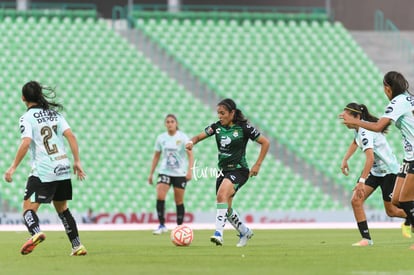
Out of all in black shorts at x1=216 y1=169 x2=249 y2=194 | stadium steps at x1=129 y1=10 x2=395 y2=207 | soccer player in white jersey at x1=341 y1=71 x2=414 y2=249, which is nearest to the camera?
soccer player in white jersey at x1=341 y1=71 x2=414 y2=249

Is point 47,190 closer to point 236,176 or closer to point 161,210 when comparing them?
point 236,176

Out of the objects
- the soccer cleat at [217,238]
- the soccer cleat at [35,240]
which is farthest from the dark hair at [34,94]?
the soccer cleat at [217,238]

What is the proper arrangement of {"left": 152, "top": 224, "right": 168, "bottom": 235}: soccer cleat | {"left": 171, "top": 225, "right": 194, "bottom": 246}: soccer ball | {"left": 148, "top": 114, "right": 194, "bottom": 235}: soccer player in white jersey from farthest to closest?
{"left": 148, "top": 114, "right": 194, "bottom": 235}: soccer player in white jersey → {"left": 152, "top": 224, "right": 168, "bottom": 235}: soccer cleat → {"left": 171, "top": 225, "right": 194, "bottom": 246}: soccer ball

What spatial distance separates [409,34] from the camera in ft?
127

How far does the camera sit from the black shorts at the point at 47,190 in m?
12.4

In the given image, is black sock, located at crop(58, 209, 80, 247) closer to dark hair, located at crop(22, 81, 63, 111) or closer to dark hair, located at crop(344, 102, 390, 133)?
dark hair, located at crop(22, 81, 63, 111)

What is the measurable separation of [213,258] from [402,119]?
297 cm

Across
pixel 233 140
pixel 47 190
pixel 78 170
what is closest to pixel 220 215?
pixel 233 140

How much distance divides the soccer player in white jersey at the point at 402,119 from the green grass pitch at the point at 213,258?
29.9 inches

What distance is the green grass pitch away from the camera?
1033 centimetres

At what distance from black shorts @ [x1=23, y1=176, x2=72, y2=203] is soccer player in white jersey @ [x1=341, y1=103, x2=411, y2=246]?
4292mm

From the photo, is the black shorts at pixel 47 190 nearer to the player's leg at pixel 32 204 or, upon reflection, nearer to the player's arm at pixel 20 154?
the player's leg at pixel 32 204

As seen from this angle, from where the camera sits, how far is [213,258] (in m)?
12.0

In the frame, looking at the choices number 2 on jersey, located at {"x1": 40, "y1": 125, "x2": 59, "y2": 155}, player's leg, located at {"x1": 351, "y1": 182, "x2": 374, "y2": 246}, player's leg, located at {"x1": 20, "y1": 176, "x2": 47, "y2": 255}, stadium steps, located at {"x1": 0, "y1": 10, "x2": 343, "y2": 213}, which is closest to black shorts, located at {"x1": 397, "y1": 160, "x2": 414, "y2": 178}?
player's leg, located at {"x1": 351, "y1": 182, "x2": 374, "y2": 246}
